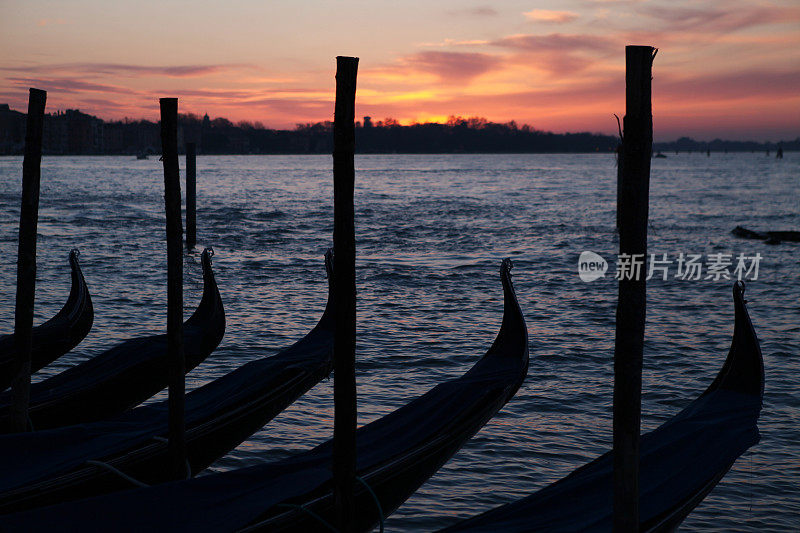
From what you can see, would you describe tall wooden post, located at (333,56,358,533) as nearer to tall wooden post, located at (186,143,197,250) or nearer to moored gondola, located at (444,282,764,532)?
moored gondola, located at (444,282,764,532)

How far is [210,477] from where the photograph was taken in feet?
14.4

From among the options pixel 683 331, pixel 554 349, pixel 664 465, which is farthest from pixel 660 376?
pixel 664 465

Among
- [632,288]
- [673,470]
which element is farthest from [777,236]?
[632,288]

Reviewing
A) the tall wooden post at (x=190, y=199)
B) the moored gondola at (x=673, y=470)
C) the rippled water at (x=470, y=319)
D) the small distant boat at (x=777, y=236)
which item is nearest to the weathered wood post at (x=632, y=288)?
the moored gondola at (x=673, y=470)

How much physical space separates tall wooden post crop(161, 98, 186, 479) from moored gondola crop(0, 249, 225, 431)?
1625mm

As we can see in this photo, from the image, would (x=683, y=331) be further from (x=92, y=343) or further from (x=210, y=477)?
(x=210, y=477)

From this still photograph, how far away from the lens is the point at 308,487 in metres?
4.50

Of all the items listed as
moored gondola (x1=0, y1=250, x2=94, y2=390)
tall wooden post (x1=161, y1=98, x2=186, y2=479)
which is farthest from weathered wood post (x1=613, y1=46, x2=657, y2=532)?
moored gondola (x1=0, y1=250, x2=94, y2=390)

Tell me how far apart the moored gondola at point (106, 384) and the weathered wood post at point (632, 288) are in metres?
4.74

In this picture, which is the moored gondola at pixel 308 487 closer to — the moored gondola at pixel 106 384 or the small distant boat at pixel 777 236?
the moored gondola at pixel 106 384

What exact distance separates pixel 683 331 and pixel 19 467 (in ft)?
35.9

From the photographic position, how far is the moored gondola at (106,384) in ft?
21.5

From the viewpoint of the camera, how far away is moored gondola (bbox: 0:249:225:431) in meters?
6.56

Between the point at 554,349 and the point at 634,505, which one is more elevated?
the point at 634,505
